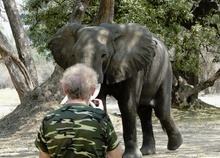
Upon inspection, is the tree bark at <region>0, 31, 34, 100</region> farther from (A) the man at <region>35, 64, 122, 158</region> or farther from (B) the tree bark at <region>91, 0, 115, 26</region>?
(A) the man at <region>35, 64, 122, 158</region>

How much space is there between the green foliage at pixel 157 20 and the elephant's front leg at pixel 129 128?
11.2m

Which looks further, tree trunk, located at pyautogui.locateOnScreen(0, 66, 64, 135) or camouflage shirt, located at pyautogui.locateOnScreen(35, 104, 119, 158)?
tree trunk, located at pyautogui.locateOnScreen(0, 66, 64, 135)

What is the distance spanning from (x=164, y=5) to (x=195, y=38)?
1.84 metres

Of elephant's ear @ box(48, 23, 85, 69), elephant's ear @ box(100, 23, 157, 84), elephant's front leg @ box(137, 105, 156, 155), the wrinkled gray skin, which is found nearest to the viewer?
the wrinkled gray skin

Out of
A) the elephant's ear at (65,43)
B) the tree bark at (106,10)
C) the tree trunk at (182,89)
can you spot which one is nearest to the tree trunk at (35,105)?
the tree bark at (106,10)

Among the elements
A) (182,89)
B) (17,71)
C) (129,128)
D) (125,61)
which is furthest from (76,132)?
(182,89)

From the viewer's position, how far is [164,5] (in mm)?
20469

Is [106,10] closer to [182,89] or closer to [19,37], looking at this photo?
[19,37]

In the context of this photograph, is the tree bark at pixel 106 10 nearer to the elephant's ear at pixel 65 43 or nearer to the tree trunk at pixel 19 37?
the tree trunk at pixel 19 37

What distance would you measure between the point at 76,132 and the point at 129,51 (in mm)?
4287

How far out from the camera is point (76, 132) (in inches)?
146

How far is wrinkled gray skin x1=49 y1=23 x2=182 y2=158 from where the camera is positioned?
290 inches

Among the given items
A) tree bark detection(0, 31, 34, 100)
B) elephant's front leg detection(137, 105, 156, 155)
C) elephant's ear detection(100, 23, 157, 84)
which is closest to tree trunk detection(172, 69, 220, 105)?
tree bark detection(0, 31, 34, 100)

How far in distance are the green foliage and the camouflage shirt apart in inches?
600
